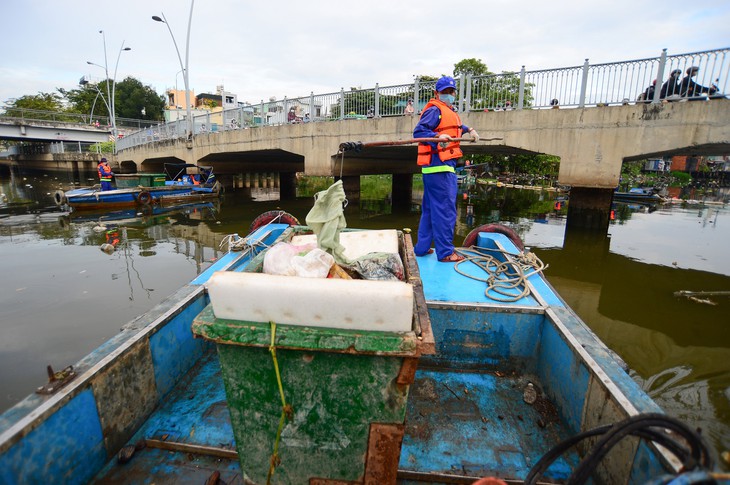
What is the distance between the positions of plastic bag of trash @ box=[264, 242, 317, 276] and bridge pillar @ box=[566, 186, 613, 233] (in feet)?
35.7

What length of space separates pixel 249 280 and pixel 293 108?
1559 centimetres

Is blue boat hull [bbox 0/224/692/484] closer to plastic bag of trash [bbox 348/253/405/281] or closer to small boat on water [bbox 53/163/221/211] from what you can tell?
plastic bag of trash [bbox 348/253/405/281]

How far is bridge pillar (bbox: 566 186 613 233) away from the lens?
10.4 meters

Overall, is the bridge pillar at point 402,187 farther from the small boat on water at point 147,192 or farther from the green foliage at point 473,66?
the green foliage at point 473,66

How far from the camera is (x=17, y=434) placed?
5.31 ft

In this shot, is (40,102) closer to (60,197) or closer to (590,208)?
(60,197)

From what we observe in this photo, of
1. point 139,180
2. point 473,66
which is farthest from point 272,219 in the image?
point 473,66

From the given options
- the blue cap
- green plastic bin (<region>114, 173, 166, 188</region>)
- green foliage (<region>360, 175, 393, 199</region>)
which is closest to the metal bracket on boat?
the blue cap

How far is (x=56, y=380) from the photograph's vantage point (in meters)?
1.96

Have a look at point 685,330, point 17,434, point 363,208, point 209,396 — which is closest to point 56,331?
point 209,396

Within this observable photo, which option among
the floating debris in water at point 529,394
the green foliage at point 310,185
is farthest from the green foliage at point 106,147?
the floating debris in water at point 529,394

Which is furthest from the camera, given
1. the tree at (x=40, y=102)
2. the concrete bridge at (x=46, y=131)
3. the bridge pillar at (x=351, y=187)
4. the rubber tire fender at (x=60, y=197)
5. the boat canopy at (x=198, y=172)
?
the tree at (x=40, y=102)

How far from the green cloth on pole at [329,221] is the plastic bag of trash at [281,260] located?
230 millimetres

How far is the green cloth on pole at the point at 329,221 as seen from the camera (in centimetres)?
231
